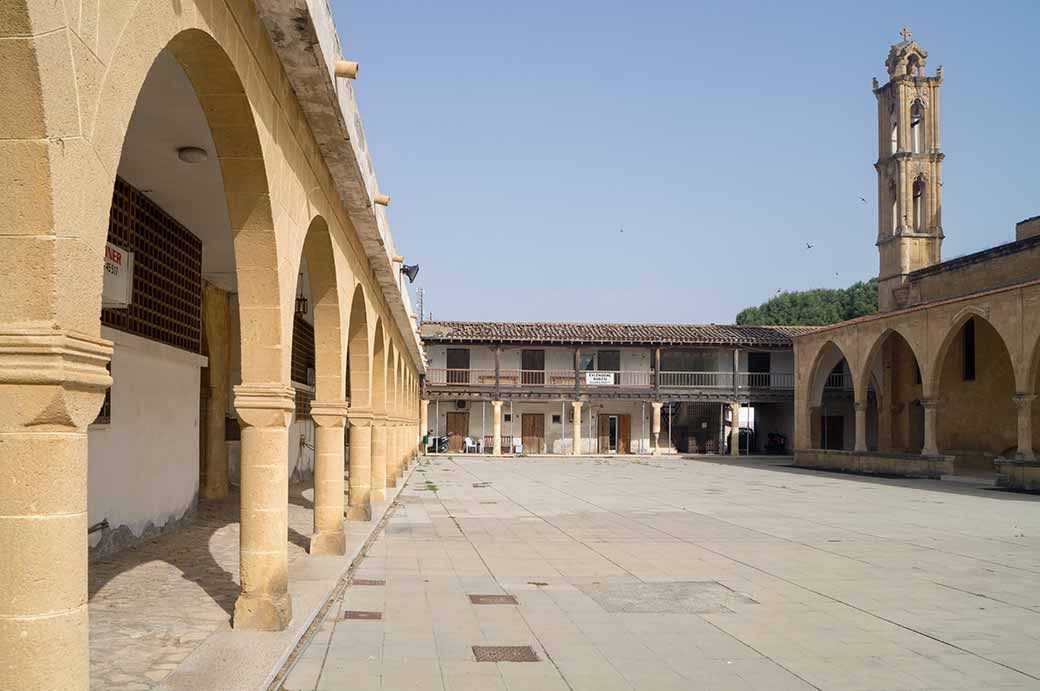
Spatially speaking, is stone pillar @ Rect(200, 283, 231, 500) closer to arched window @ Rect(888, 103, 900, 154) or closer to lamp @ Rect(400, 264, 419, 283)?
lamp @ Rect(400, 264, 419, 283)

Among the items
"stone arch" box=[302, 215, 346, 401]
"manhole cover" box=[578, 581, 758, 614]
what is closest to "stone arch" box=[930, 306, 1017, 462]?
"manhole cover" box=[578, 581, 758, 614]

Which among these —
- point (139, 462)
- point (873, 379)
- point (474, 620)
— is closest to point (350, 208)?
point (139, 462)

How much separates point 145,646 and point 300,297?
1119 centimetres

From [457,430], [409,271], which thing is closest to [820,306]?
[457,430]

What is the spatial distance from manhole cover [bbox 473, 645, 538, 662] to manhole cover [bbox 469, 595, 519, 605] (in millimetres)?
1426

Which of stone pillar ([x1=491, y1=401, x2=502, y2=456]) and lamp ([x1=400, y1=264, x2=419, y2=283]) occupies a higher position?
lamp ([x1=400, y1=264, x2=419, y2=283])

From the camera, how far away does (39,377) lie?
279 cm

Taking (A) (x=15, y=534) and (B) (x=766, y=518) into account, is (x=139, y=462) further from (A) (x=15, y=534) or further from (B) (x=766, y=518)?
(B) (x=766, y=518)

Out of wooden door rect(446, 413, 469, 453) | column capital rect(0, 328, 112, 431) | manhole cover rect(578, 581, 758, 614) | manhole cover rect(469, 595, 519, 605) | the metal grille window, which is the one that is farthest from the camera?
wooden door rect(446, 413, 469, 453)

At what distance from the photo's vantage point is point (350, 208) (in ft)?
32.0

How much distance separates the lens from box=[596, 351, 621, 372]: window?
137 feet

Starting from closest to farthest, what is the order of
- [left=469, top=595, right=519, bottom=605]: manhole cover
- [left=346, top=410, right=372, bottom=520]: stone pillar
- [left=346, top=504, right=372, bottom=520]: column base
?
[left=469, top=595, right=519, bottom=605]: manhole cover
[left=346, top=410, right=372, bottom=520]: stone pillar
[left=346, top=504, right=372, bottom=520]: column base

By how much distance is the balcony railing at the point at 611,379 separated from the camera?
40.7 meters

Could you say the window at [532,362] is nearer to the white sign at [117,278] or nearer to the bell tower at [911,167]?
the bell tower at [911,167]
